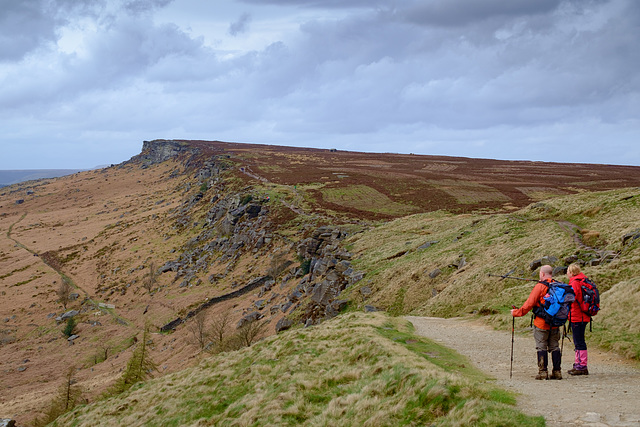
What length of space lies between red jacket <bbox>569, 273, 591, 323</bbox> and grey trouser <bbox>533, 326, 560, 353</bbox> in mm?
631

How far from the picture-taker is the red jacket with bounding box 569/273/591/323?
10.4 metres

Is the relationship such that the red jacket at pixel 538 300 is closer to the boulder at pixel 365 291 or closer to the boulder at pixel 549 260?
the boulder at pixel 549 260

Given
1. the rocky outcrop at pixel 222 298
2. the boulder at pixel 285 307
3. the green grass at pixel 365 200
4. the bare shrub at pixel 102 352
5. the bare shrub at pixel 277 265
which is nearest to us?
the boulder at pixel 285 307

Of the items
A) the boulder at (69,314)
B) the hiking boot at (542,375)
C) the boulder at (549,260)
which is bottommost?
the boulder at (69,314)

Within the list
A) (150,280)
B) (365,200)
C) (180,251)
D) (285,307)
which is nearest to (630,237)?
(285,307)

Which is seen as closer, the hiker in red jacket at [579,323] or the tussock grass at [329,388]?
the tussock grass at [329,388]

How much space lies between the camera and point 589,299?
34.0 feet

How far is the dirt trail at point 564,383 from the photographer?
7750 mm

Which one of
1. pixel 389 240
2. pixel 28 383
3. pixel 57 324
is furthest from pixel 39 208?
pixel 389 240

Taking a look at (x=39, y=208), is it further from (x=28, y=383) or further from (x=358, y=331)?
(x=358, y=331)

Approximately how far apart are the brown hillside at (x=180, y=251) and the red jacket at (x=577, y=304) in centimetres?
2245

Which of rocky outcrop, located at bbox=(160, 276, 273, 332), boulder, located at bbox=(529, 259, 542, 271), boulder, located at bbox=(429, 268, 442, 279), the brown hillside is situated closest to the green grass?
the brown hillside

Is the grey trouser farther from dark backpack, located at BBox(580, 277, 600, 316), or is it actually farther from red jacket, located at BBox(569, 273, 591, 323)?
dark backpack, located at BBox(580, 277, 600, 316)

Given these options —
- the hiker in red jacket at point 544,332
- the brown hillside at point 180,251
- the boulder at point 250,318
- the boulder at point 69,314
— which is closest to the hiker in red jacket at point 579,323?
the hiker in red jacket at point 544,332
